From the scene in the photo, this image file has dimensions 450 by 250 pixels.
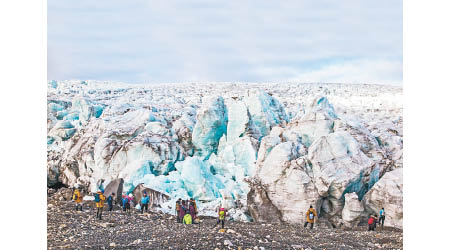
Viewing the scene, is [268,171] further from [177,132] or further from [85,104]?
[85,104]

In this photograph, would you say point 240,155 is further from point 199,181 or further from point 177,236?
point 177,236

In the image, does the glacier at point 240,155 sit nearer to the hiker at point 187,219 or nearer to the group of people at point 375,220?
the group of people at point 375,220

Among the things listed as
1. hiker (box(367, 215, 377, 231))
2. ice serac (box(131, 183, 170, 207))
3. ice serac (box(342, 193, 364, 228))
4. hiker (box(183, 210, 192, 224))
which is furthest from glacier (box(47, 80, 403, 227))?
hiker (box(183, 210, 192, 224))

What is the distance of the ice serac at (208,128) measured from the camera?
17.1m

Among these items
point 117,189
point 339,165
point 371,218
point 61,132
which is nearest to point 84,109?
point 61,132

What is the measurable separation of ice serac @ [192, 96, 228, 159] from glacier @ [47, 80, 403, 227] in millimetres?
47

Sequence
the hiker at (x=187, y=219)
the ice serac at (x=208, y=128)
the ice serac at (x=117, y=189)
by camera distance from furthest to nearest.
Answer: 1. the ice serac at (x=208, y=128)
2. the ice serac at (x=117, y=189)
3. the hiker at (x=187, y=219)

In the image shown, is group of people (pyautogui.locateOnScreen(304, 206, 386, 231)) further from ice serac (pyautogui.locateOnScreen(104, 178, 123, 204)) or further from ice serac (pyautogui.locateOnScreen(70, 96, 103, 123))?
ice serac (pyautogui.locateOnScreen(70, 96, 103, 123))

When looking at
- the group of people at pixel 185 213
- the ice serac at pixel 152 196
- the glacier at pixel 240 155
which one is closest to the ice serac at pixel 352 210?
the glacier at pixel 240 155

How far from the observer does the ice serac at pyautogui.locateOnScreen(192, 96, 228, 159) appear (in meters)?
17.1

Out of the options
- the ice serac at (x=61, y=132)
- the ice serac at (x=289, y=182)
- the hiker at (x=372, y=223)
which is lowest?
the hiker at (x=372, y=223)

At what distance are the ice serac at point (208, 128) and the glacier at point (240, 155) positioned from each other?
0.16 ft
